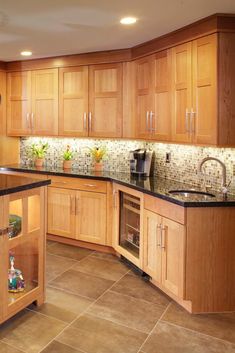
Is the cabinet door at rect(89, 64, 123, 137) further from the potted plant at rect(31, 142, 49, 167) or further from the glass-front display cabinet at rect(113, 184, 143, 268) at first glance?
the potted plant at rect(31, 142, 49, 167)

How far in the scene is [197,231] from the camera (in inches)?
109

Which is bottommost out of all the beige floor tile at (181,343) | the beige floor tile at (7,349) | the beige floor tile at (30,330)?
the beige floor tile at (181,343)

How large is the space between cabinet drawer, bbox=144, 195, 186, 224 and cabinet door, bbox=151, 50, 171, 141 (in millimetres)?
717

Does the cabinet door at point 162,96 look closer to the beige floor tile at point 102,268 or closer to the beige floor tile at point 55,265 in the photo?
the beige floor tile at point 102,268

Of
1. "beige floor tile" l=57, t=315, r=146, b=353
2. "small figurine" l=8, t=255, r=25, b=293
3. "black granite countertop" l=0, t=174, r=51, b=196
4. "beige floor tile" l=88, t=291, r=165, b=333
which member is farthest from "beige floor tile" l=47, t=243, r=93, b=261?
"black granite countertop" l=0, t=174, r=51, b=196

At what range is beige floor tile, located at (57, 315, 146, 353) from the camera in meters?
2.36

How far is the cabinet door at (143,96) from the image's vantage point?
12.7ft

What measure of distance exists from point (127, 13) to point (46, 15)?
668 mm

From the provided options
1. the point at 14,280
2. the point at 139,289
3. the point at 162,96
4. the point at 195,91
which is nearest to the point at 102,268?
the point at 139,289

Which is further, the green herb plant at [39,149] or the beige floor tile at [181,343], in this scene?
the green herb plant at [39,149]

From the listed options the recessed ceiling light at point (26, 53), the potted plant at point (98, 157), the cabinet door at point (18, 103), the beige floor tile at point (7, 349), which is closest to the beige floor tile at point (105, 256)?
the potted plant at point (98, 157)

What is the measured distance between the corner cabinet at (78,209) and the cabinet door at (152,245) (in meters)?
0.86

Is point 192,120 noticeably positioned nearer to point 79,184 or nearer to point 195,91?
point 195,91

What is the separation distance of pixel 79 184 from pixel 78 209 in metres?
0.30
